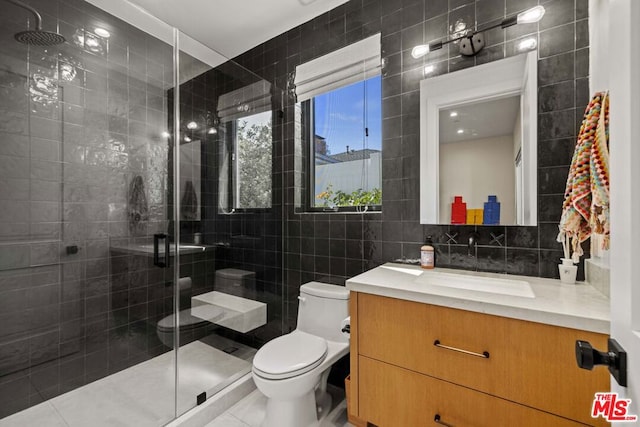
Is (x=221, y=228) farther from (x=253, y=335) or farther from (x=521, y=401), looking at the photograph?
(x=521, y=401)

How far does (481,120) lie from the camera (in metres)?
1.52

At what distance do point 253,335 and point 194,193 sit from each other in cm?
116

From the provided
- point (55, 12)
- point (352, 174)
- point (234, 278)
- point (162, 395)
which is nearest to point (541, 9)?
point (352, 174)

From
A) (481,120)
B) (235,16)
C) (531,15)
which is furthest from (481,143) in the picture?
(235,16)

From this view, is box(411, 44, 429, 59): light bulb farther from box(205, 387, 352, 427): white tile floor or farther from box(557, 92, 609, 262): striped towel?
box(205, 387, 352, 427): white tile floor

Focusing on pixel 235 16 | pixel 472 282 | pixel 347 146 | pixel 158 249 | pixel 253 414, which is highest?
pixel 235 16

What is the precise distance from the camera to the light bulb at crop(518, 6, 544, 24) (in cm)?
136

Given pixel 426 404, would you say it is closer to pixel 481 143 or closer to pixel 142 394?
pixel 481 143

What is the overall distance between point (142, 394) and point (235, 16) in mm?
2682

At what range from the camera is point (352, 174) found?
2.04 metres

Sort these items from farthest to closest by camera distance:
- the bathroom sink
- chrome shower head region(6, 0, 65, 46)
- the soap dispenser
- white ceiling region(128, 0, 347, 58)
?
white ceiling region(128, 0, 347, 58), the soap dispenser, chrome shower head region(6, 0, 65, 46), the bathroom sink

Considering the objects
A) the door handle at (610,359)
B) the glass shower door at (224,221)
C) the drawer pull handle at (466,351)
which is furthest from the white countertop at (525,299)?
the glass shower door at (224,221)

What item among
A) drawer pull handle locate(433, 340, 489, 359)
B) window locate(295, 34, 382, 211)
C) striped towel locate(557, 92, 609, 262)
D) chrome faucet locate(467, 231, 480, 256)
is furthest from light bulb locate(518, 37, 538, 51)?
drawer pull handle locate(433, 340, 489, 359)

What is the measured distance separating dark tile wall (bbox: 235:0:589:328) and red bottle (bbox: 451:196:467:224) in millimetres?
52
